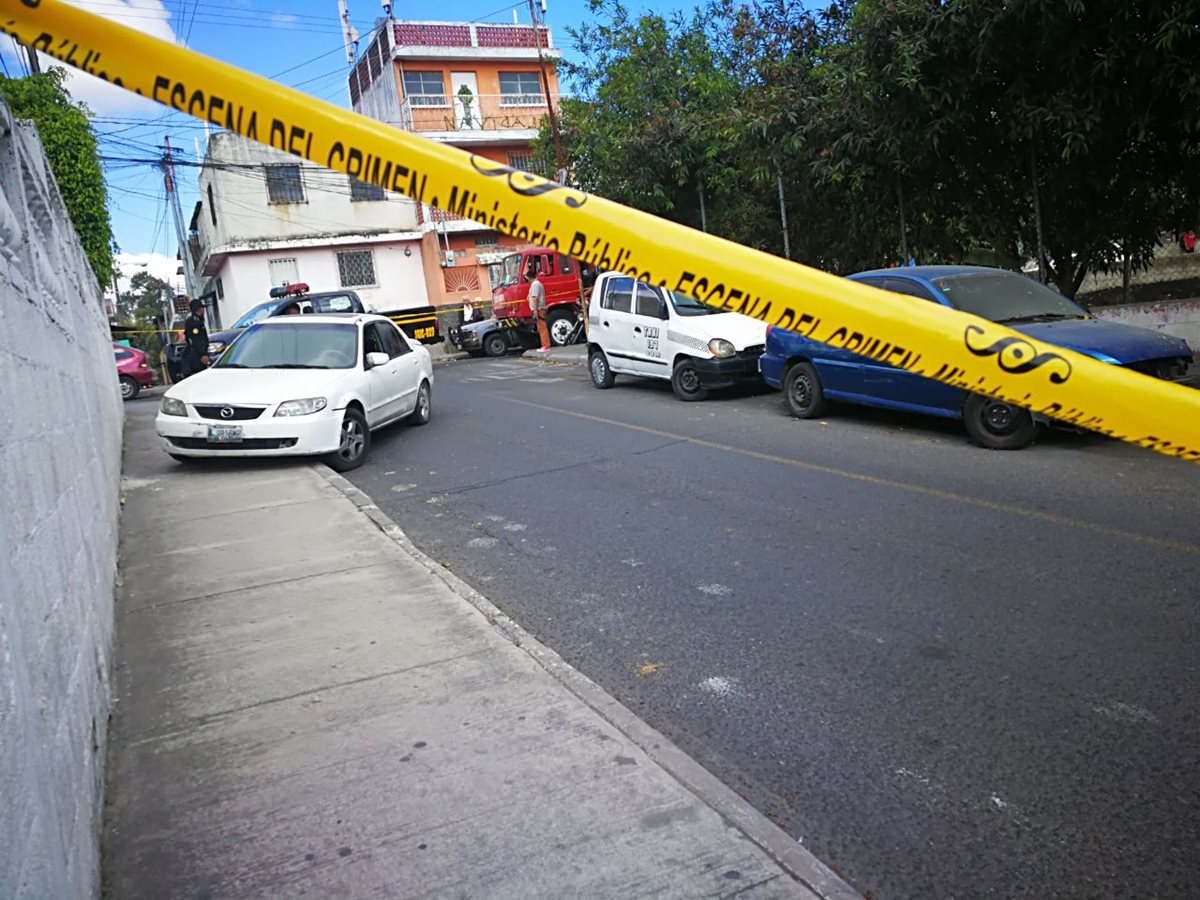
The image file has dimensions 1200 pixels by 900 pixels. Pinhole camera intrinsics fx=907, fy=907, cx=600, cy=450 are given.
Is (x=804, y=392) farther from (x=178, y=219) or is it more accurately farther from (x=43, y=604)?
(x=178, y=219)

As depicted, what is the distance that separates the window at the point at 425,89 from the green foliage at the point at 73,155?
820 inches

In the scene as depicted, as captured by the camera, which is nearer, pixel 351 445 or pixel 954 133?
pixel 351 445

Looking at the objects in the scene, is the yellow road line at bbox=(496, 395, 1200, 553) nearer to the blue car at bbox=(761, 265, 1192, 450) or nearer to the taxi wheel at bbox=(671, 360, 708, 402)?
the blue car at bbox=(761, 265, 1192, 450)

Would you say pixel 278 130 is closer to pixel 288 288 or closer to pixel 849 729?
pixel 849 729

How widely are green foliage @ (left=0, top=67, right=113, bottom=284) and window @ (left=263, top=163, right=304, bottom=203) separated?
17974 millimetres

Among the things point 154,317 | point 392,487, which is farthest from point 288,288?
point 154,317

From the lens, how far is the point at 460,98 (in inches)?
1436

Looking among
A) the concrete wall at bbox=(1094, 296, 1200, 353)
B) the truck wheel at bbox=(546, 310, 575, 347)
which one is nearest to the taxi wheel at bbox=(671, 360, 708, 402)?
the concrete wall at bbox=(1094, 296, 1200, 353)

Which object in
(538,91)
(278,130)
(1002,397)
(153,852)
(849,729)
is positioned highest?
(538,91)

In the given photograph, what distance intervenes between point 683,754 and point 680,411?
353 inches

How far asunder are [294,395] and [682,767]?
723cm

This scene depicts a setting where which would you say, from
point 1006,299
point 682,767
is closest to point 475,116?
point 1006,299

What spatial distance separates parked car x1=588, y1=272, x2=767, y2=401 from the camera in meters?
12.4

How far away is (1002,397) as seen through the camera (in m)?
1.38
